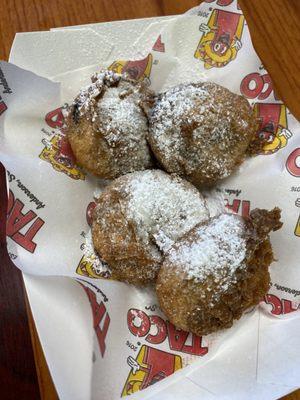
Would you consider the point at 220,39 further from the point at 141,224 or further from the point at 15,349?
the point at 15,349

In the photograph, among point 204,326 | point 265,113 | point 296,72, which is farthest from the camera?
point 296,72

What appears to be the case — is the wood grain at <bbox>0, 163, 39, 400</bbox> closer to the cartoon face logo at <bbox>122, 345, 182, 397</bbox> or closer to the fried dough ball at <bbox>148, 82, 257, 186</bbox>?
the cartoon face logo at <bbox>122, 345, 182, 397</bbox>

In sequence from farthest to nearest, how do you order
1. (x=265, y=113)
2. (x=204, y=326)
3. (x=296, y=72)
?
1. (x=296, y=72)
2. (x=265, y=113)
3. (x=204, y=326)

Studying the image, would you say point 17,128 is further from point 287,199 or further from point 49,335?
point 287,199

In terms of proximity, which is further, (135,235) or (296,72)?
(296,72)

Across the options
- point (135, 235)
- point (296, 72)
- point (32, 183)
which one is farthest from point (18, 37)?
point (296, 72)

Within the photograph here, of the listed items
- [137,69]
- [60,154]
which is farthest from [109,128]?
[137,69]

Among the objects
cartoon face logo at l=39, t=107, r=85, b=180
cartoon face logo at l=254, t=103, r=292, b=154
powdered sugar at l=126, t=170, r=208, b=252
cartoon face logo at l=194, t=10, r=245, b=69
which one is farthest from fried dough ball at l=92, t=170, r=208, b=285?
cartoon face logo at l=194, t=10, r=245, b=69

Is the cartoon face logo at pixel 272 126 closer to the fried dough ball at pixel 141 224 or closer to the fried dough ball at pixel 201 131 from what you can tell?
the fried dough ball at pixel 201 131
